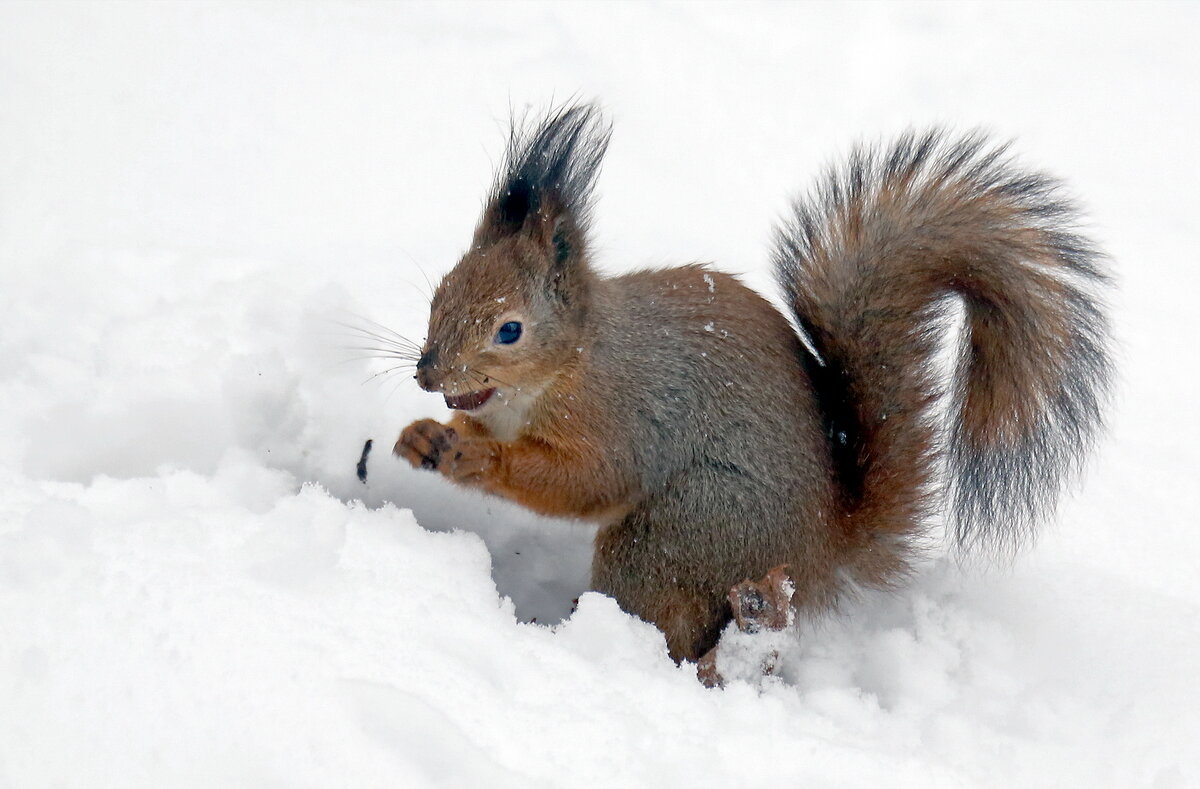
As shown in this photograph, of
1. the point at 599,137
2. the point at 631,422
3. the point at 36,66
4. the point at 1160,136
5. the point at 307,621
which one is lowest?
the point at 307,621

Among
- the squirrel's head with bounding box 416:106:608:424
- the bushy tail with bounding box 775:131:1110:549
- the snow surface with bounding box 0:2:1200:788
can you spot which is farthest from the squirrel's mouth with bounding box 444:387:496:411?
the bushy tail with bounding box 775:131:1110:549

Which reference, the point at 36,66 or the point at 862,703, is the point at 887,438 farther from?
the point at 36,66

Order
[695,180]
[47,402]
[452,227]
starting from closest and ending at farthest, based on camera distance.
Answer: [47,402]
[452,227]
[695,180]

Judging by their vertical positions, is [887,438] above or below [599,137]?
below

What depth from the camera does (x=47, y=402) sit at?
5.66 feet

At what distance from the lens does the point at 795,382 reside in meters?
1.81

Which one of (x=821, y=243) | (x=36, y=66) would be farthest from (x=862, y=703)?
(x=36, y=66)

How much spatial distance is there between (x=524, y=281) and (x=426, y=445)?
0.33 metres

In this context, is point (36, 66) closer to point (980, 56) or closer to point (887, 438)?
point (887, 438)

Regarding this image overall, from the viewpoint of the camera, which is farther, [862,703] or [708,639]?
[708,639]

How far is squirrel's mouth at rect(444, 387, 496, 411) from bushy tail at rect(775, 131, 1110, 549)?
0.57 metres

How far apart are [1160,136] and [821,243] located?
2.22m

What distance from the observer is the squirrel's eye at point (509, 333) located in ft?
5.74

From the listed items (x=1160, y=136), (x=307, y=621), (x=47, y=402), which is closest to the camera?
(x=307, y=621)
